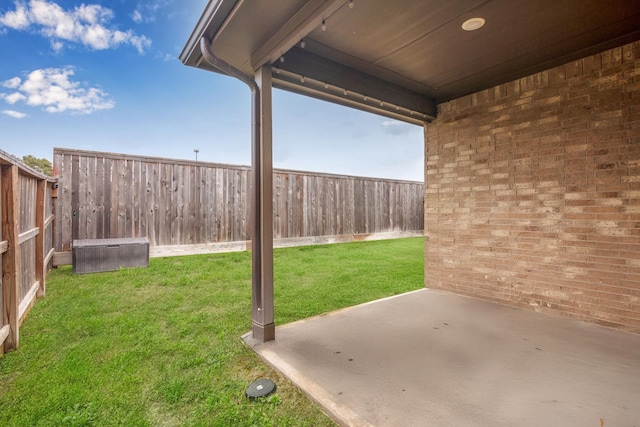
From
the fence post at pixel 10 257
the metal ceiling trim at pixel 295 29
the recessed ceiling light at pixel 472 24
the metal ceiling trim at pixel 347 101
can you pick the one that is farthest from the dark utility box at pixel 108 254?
the recessed ceiling light at pixel 472 24

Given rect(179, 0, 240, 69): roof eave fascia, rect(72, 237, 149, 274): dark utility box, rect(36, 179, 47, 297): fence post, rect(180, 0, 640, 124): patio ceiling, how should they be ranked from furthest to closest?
1. rect(72, 237, 149, 274): dark utility box
2. rect(36, 179, 47, 297): fence post
3. rect(180, 0, 640, 124): patio ceiling
4. rect(179, 0, 240, 69): roof eave fascia

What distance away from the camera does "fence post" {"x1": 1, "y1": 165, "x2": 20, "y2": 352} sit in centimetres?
216

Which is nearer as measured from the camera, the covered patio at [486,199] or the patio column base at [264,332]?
the covered patio at [486,199]

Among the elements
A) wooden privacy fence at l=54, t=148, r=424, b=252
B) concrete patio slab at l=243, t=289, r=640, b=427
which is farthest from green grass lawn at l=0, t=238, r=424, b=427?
wooden privacy fence at l=54, t=148, r=424, b=252

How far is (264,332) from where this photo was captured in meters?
2.36

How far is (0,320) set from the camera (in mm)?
2078

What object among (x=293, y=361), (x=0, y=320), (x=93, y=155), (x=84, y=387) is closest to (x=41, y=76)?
(x=93, y=155)

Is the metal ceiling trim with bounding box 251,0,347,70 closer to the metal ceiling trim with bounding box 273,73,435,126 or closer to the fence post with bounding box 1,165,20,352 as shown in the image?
the metal ceiling trim with bounding box 273,73,435,126

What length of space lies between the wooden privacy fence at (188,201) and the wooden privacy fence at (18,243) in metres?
1.85

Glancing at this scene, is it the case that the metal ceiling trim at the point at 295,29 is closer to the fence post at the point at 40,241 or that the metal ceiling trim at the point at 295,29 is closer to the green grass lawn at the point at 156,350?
the green grass lawn at the point at 156,350

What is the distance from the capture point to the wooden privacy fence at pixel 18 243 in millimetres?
2160

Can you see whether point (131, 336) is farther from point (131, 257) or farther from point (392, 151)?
point (392, 151)

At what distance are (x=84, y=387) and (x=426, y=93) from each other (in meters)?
→ 4.35

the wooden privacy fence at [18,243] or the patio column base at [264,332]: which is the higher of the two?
the wooden privacy fence at [18,243]
